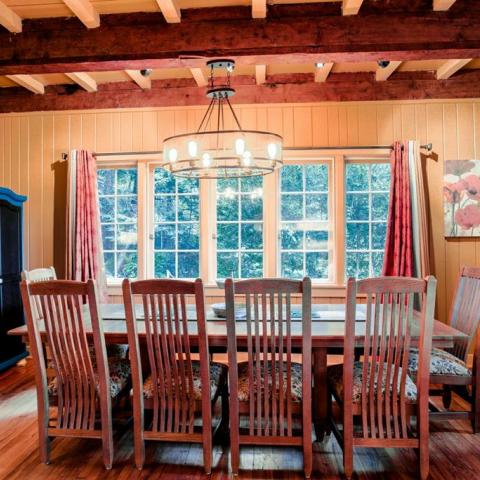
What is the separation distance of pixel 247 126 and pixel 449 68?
6.40ft

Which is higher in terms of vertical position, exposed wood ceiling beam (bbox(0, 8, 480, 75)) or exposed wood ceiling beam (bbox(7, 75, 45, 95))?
exposed wood ceiling beam (bbox(7, 75, 45, 95))

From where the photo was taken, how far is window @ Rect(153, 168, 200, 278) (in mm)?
4793

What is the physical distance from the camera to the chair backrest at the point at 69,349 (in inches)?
89.3

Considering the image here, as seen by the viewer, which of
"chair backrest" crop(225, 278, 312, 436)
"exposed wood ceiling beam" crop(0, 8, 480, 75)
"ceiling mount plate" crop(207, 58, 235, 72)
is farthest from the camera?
"ceiling mount plate" crop(207, 58, 235, 72)

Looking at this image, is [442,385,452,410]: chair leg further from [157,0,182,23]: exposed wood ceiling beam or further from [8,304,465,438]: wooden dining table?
[157,0,182,23]: exposed wood ceiling beam

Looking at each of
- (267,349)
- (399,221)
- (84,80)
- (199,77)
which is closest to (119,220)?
(84,80)

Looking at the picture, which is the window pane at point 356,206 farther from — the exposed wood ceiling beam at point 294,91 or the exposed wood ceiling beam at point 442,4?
the exposed wood ceiling beam at point 442,4

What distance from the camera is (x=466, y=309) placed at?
3.02 metres

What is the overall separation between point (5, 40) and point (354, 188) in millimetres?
3332

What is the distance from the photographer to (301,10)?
3.28 m

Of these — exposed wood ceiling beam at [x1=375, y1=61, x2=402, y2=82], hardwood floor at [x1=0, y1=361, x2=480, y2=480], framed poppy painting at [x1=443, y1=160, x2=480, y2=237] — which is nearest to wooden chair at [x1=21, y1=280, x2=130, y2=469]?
hardwood floor at [x1=0, y1=361, x2=480, y2=480]

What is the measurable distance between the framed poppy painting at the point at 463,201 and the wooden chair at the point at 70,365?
359 centimetres

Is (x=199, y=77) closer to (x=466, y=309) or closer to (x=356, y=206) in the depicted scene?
(x=356, y=206)

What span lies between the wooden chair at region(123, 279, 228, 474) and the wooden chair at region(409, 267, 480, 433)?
1.25m
